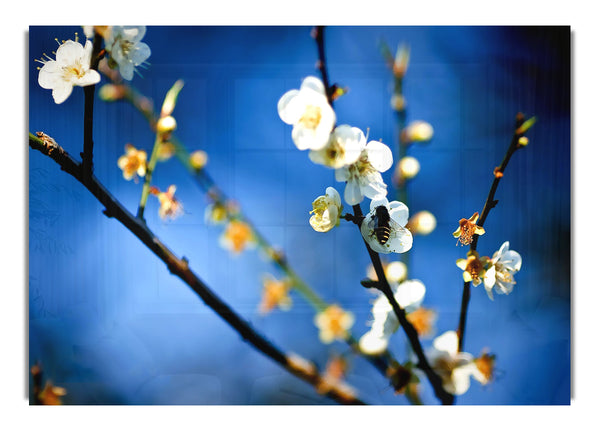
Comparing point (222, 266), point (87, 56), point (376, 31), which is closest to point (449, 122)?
point (376, 31)

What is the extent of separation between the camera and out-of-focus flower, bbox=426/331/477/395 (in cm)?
130

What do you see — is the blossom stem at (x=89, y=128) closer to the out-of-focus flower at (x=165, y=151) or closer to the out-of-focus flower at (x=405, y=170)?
the out-of-focus flower at (x=165, y=151)

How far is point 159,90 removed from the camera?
147 cm

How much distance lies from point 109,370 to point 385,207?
112cm

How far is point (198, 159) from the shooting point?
1.45 meters

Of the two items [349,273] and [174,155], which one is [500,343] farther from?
[174,155]

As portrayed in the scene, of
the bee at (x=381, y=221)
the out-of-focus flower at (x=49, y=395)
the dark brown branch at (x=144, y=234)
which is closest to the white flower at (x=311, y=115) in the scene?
the bee at (x=381, y=221)

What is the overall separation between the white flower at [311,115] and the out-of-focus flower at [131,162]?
0.64 m

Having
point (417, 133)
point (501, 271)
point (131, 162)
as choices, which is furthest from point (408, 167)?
point (131, 162)

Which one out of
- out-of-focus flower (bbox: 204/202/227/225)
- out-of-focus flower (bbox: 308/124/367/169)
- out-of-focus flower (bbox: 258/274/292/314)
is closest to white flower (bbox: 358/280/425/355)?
out-of-focus flower (bbox: 258/274/292/314)

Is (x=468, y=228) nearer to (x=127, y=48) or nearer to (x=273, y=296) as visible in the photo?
(x=273, y=296)

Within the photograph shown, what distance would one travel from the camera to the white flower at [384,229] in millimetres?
935

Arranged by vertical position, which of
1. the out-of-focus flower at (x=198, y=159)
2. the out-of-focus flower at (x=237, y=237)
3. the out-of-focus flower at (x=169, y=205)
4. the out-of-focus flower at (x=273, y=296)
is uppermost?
the out-of-focus flower at (x=198, y=159)

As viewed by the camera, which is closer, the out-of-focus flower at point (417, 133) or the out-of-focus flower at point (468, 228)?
the out-of-focus flower at point (468, 228)
